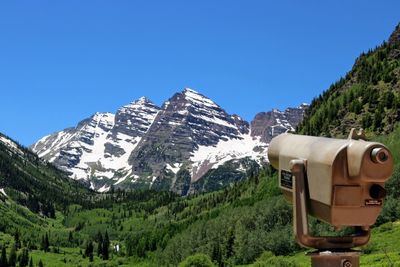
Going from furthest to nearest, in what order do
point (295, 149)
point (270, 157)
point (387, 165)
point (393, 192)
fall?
1. point (393, 192)
2. point (270, 157)
3. point (295, 149)
4. point (387, 165)

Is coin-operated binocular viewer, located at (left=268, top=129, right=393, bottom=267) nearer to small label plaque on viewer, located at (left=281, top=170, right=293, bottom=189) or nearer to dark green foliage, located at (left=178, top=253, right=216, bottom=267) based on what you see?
small label plaque on viewer, located at (left=281, top=170, right=293, bottom=189)

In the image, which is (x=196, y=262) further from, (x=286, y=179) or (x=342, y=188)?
(x=342, y=188)

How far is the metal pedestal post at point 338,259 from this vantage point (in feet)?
21.3

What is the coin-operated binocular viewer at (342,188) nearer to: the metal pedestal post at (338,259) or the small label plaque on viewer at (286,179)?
the metal pedestal post at (338,259)

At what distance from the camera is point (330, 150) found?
21.9 feet

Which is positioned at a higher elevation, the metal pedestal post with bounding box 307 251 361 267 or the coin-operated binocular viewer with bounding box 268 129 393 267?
the coin-operated binocular viewer with bounding box 268 129 393 267

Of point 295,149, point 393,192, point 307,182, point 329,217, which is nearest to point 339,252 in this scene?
point 329,217

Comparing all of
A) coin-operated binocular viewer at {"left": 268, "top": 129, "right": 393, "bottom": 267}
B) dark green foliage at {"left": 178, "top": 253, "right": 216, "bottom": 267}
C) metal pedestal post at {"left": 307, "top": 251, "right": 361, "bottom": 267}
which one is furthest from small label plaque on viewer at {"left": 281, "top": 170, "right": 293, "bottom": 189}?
dark green foliage at {"left": 178, "top": 253, "right": 216, "bottom": 267}

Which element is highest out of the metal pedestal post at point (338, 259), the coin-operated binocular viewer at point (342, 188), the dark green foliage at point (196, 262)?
the coin-operated binocular viewer at point (342, 188)

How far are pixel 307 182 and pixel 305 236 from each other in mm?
697

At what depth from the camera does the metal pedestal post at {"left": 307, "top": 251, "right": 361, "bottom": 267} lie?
6.50m

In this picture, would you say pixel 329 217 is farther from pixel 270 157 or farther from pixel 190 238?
pixel 190 238

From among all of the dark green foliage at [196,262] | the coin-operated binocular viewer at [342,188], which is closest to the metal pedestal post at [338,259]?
the coin-operated binocular viewer at [342,188]

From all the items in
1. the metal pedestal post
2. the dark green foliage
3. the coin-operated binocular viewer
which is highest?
the coin-operated binocular viewer
